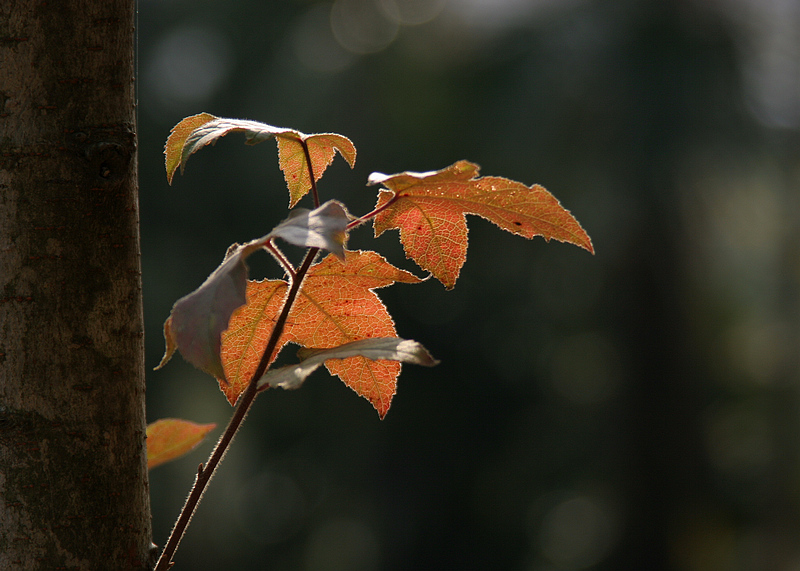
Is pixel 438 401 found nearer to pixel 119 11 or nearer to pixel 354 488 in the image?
pixel 354 488

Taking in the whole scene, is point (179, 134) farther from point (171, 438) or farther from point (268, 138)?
point (171, 438)

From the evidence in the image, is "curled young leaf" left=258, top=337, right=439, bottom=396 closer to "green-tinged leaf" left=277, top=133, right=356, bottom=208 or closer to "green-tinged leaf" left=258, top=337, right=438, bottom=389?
"green-tinged leaf" left=258, top=337, right=438, bottom=389

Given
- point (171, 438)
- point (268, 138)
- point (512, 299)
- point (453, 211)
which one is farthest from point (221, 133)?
point (512, 299)

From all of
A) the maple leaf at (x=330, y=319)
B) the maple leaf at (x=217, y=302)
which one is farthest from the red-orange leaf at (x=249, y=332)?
the maple leaf at (x=217, y=302)

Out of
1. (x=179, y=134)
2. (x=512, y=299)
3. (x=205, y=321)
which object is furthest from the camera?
(x=512, y=299)

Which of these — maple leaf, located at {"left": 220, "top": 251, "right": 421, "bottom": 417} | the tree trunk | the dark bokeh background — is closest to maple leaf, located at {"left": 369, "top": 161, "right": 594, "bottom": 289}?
maple leaf, located at {"left": 220, "top": 251, "right": 421, "bottom": 417}

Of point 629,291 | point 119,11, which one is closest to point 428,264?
point 119,11
